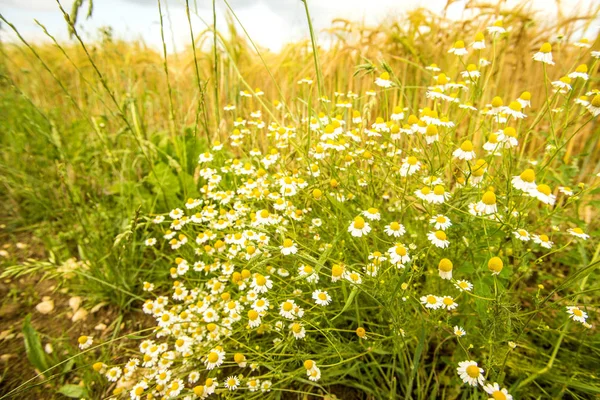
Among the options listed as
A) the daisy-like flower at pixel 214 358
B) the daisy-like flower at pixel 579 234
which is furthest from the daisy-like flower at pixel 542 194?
the daisy-like flower at pixel 214 358

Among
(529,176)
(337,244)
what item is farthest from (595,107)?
(337,244)

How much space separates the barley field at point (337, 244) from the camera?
1101 millimetres

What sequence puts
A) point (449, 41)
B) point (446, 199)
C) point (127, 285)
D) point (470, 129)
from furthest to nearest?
point (449, 41) < point (127, 285) < point (470, 129) < point (446, 199)

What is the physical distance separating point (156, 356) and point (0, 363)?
823mm

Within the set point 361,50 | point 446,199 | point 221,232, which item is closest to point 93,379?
point 221,232

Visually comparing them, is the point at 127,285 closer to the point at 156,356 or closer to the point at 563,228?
the point at 156,356

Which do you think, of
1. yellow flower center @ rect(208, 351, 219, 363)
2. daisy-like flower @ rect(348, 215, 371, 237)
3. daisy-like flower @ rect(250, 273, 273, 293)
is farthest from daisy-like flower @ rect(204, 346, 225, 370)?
daisy-like flower @ rect(348, 215, 371, 237)

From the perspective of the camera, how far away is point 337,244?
4.45ft

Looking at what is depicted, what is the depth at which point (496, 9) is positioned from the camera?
6.56 ft

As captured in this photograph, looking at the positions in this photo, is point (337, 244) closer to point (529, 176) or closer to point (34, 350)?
point (529, 176)

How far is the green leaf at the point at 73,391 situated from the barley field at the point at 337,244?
0.04m

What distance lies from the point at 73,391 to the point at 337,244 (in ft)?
3.96

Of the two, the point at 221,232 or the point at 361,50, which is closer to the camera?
the point at 221,232

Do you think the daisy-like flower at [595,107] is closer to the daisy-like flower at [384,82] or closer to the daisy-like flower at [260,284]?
the daisy-like flower at [384,82]
